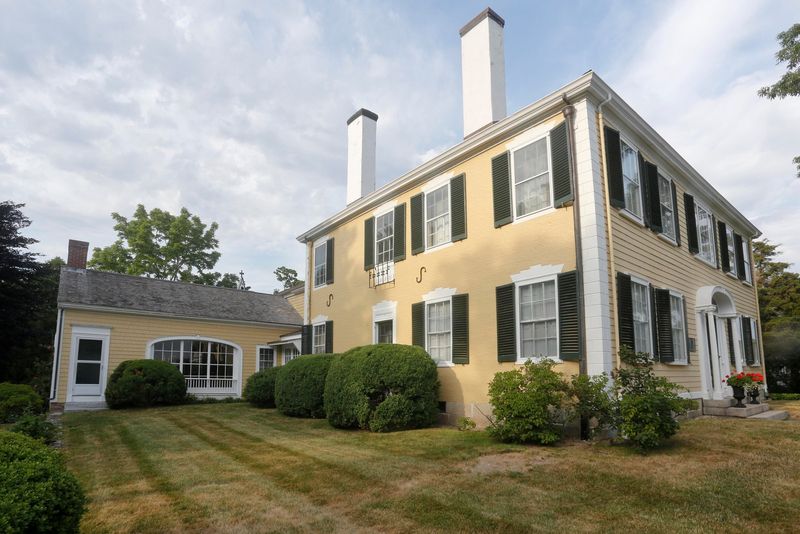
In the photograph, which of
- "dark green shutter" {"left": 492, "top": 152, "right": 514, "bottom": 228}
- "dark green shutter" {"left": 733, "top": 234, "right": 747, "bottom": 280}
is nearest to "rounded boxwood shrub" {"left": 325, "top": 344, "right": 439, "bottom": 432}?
"dark green shutter" {"left": 492, "top": 152, "right": 514, "bottom": 228}

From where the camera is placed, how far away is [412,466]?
620 centimetres

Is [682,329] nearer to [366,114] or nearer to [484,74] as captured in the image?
[484,74]

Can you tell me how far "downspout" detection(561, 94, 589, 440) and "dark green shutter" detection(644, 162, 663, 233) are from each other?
2.34 m

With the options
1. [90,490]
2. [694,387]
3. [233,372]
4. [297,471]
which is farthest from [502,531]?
[233,372]

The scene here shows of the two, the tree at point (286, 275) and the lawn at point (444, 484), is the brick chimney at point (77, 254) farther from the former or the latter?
the tree at point (286, 275)

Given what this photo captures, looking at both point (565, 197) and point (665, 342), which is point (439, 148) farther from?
point (665, 342)

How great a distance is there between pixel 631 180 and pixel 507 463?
20.0 ft

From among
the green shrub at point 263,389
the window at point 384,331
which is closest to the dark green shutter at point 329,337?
the green shrub at point 263,389

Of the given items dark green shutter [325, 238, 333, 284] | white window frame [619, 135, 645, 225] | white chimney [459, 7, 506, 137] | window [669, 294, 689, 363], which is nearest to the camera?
white window frame [619, 135, 645, 225]

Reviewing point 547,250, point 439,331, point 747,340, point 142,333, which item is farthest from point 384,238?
point 747,340

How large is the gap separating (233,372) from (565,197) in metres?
15.0

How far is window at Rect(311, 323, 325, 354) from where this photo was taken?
51.6 feet

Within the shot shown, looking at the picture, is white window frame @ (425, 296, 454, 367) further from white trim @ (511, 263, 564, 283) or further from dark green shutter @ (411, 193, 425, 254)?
white trim @ (511, 263, 564, 283)

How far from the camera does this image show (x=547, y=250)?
8.77m
